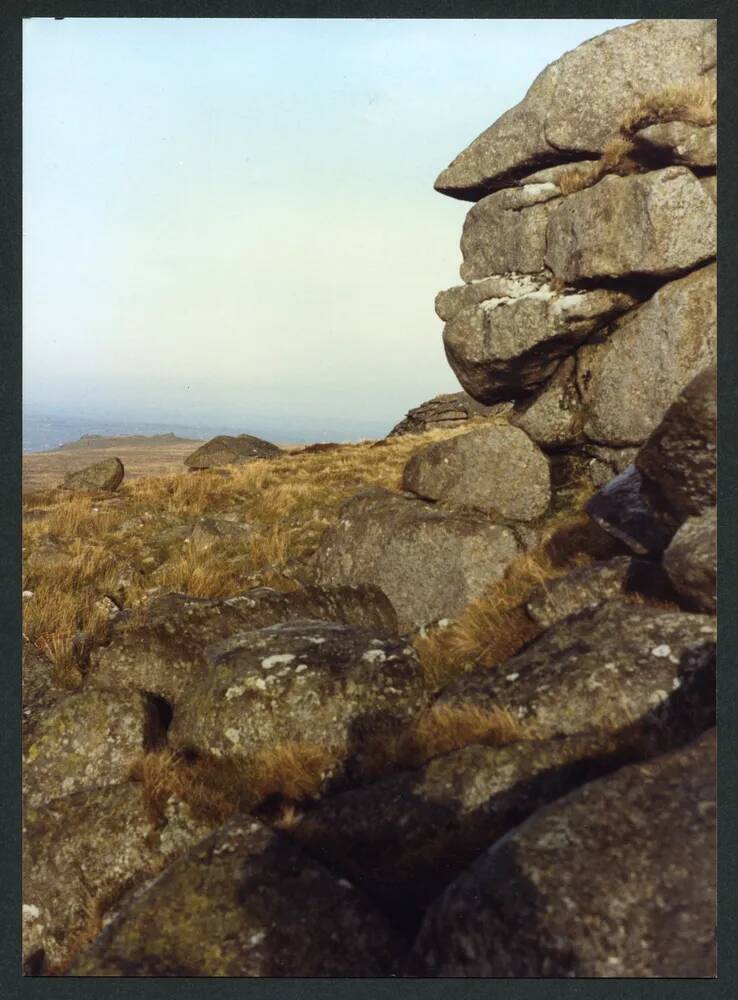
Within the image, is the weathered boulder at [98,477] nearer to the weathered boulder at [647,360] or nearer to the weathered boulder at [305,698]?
the weathered boulder at [647,360]

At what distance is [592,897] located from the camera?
181 inches

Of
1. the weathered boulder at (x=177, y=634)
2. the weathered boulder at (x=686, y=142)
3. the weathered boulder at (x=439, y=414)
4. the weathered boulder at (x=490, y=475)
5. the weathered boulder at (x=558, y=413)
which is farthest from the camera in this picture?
the weathered boulder at (x=439, y=414)

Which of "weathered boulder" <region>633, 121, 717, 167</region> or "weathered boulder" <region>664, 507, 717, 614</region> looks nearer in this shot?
"weathered boulder" <region>664, 507, 717, 614</region>

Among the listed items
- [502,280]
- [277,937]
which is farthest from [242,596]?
[502,280]

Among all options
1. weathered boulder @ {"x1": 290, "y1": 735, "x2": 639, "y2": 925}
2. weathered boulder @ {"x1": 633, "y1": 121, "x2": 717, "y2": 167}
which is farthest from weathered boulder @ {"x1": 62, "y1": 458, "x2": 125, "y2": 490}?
weathered boulder @ {"x1": 290, "y1": 735, "x2": 639, "y2": 925}

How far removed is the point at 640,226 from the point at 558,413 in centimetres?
312

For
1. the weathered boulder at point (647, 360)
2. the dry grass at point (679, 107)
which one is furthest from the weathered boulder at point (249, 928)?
the dry grass at point (679, 107)

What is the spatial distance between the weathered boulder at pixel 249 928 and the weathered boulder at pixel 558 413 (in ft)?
29.8

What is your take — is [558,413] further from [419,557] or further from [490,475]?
[419,557]

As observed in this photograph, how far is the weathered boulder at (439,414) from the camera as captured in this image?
4384 centimetres

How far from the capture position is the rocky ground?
4.98 metres

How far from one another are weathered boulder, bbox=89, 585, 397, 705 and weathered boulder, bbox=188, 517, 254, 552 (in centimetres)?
377

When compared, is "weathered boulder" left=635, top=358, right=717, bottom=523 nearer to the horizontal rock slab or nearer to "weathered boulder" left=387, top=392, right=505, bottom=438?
the horizontal rock slab

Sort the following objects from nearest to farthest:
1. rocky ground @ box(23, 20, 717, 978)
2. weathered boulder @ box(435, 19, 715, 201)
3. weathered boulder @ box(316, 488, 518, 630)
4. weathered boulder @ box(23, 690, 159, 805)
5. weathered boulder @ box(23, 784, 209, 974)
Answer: rocky ground @ box(23, 20, 717, 978) → weathered boulder @ box(23, 784, 209, 974) → weathered boulder @ box(23, 690, 159, 805) → weathered boulder @ box(316, 488, 518, 630) → weathered boulder @ box(435, 19, 715, 201)
